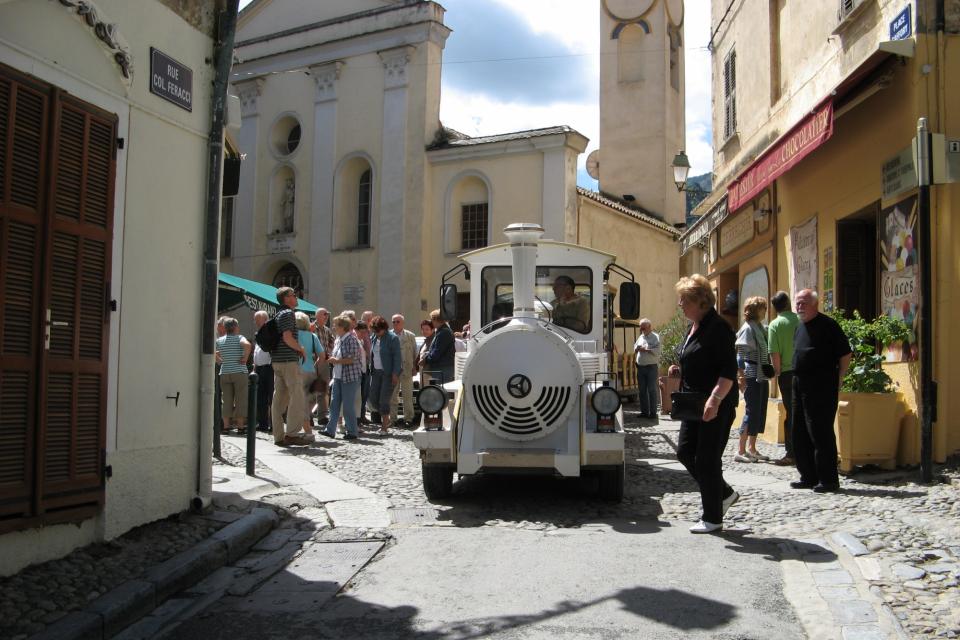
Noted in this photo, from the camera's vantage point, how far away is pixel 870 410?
8078 mm

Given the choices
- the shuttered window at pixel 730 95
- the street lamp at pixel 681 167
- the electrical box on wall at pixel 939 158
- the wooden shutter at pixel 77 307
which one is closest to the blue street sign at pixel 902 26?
the electrical box on wall at pixel 939 158

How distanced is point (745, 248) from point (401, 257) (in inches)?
475

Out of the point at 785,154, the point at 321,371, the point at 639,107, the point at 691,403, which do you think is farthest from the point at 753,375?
the point at 639,107

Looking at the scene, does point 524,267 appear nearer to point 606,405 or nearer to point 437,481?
point 606,405

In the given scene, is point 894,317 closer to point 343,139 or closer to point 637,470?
point 637,470

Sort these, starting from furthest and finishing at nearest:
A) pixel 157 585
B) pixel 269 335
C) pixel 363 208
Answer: pixel 363 208 → pixel 269 335 → pixel 157 585

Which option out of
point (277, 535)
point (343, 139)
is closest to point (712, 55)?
point (343, 139)

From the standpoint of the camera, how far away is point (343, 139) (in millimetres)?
26422

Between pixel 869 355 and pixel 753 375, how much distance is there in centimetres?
149

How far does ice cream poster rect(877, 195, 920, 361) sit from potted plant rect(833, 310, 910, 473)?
161 mm

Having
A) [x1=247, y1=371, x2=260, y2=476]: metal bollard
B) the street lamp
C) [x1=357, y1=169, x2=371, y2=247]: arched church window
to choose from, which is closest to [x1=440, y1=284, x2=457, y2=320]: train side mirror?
[x1=247, y1=371, x2=260, y2=476]: metal bollard

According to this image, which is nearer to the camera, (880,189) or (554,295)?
(880,189)

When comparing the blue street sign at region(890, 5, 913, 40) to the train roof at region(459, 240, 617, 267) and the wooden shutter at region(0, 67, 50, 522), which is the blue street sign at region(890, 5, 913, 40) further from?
the wooden shutter at region(0, 67, 50, 522)

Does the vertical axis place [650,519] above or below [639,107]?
below
